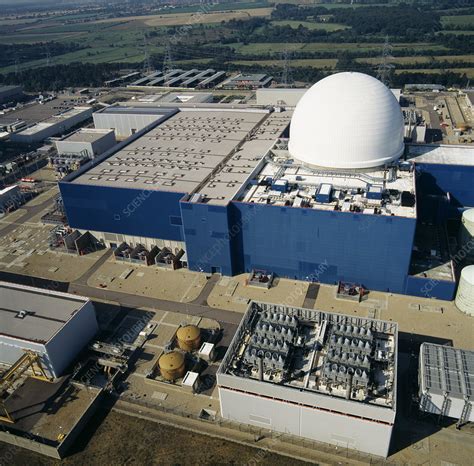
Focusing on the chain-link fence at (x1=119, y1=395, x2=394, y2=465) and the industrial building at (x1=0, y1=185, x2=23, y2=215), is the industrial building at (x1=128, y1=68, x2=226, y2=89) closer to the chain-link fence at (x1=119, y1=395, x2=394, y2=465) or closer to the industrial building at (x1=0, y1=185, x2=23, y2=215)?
the industrial building at (x1=0, y1=185, x2=23, y2=215)

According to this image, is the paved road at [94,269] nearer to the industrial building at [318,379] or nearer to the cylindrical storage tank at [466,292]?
the industrial building at [318,379]

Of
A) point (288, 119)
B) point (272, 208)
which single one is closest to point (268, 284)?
point (272, 208)

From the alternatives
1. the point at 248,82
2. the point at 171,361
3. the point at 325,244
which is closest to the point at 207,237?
the point at 325,244

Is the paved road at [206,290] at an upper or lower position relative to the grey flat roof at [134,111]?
lower

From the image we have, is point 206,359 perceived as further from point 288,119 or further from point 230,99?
point 230,99

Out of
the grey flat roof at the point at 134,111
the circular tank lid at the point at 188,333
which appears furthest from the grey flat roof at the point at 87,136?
the circular tank lid at the point at 188,333
